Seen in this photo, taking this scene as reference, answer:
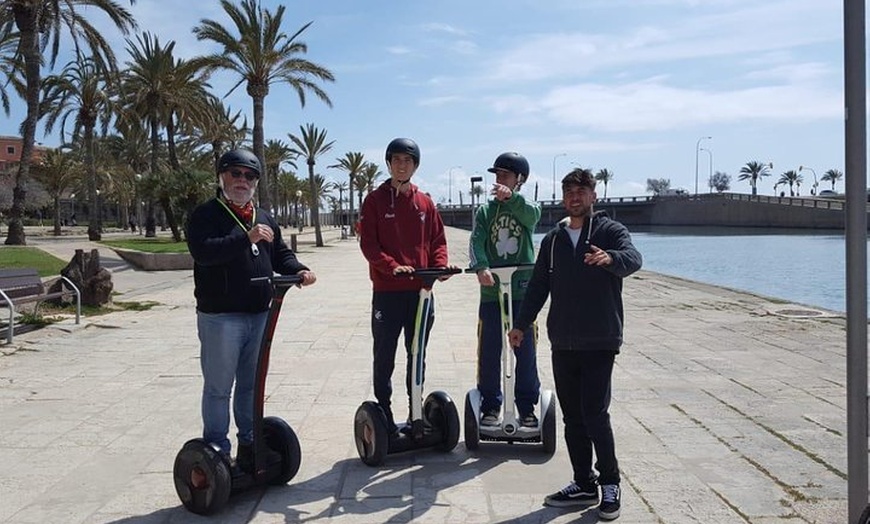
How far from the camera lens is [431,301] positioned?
180 inches

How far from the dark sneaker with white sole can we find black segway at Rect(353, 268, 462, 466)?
0.98m

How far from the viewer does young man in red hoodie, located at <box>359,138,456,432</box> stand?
4488 millimetres

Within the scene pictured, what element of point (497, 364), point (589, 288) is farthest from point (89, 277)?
point (589, 288)

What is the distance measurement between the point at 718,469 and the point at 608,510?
106cm

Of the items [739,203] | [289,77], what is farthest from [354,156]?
[739,203]

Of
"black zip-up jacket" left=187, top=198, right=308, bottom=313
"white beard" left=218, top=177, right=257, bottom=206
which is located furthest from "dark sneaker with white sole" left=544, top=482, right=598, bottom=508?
"white beard" left=218, top=177, right=257, bottom=206

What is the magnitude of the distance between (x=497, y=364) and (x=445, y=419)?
0.47 m

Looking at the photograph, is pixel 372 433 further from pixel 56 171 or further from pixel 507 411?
pixel 56 171

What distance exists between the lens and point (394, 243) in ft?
14.8

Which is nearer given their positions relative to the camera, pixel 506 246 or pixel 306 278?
pixel 306 278

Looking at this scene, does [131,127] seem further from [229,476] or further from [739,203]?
[739,203]

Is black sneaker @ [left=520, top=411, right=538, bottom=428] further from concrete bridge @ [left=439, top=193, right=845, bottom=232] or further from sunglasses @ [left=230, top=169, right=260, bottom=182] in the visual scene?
concrete bridge @ [left=439, top=193, right=845, bottom=232]

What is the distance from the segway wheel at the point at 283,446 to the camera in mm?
4191

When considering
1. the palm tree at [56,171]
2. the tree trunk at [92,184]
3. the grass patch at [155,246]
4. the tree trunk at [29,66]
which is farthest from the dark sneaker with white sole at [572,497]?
the palm tree at [56,171]
